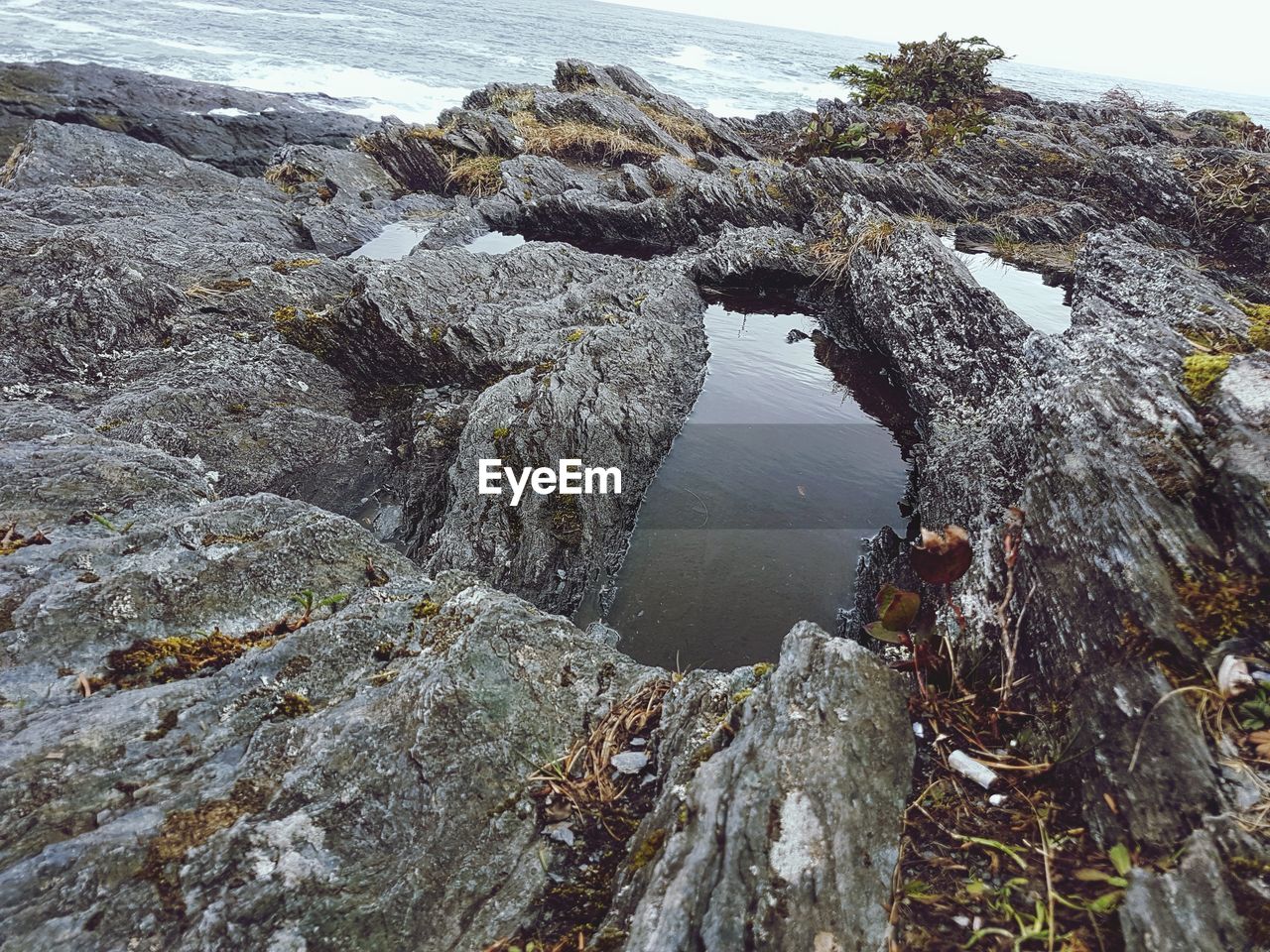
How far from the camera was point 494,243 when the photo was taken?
591 inches

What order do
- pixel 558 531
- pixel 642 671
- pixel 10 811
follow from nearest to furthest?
pixel 10 811 < pixel 642 671 < pixel 558 531

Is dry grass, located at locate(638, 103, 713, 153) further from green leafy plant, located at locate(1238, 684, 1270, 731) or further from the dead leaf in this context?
green leafy plant, located at locate(1238, 684, 1270, 731)

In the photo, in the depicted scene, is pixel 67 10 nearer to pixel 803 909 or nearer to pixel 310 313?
pixel 310 313

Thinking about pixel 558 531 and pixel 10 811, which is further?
pixel 558 531

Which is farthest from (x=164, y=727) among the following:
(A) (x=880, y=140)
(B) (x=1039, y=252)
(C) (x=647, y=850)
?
(A) (x=880, y=140)

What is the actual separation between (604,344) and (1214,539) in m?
6.79

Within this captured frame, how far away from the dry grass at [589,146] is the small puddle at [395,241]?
648cm

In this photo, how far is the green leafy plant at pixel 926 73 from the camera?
2391cm

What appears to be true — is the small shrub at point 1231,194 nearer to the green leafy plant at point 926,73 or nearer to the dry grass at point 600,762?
the green leafy plant at point 926,73

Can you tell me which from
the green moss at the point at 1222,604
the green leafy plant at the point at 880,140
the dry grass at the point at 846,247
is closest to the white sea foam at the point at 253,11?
the green leafy plant at the point at 880,140

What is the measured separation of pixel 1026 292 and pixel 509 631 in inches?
516

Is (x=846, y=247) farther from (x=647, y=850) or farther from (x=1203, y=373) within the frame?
(x=647, y=850)

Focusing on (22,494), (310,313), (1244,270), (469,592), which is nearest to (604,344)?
(310,313)

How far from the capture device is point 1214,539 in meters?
2.87
